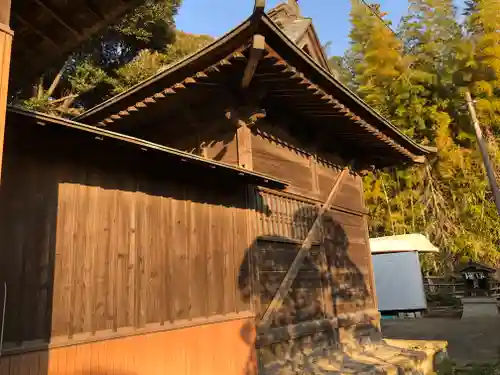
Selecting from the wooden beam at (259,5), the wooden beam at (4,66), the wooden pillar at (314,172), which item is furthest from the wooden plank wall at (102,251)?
the wooden pillar at (314,172)

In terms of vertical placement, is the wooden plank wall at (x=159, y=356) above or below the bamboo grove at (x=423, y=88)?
below

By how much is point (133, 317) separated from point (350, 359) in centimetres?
420

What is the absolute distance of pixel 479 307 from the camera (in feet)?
53.8

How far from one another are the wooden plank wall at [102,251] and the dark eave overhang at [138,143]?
340 mm

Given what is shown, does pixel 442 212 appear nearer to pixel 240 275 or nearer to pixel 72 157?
pixel 240 275

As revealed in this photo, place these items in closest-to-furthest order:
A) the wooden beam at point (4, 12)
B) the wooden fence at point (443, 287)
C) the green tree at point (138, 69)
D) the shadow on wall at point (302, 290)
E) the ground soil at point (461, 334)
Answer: the wooden beam at point (4, 12)
the shadow on wall at point (302, 290)
the ground soil at point (461, 334)
the green tree at point (138, 69)
the wooden fence at point (443, 287)

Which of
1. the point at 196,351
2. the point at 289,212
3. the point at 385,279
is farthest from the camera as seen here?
the point at 385,279

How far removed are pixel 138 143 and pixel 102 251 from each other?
0.98 metres

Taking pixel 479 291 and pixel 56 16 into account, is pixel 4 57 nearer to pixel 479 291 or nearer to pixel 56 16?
pixel 56 16

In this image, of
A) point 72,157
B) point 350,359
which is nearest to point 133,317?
point 72,157

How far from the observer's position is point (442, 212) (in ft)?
62.2

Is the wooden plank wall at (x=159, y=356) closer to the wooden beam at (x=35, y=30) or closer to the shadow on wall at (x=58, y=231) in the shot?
the shadow on wall at (x=58, y=231)

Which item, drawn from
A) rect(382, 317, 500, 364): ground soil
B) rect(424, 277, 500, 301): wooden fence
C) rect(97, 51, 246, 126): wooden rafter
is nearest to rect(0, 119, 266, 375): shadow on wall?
rect(97, 51, 246, 126): wooden rafter

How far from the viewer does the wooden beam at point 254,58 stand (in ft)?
14.0
